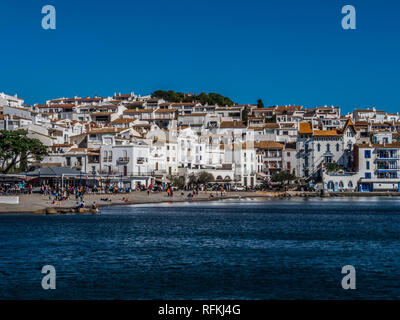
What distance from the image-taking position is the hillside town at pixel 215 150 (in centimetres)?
9950

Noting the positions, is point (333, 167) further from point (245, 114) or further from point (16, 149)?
point (16, 149)

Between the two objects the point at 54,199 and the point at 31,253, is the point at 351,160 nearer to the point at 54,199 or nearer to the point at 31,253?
the point at 54,199

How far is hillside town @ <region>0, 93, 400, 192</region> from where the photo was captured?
99.5 meters

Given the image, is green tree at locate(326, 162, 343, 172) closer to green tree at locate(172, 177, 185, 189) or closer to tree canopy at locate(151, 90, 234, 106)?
green tree at locate(172, 177, 185, 189)

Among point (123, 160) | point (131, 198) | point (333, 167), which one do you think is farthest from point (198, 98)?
point (131, 198)

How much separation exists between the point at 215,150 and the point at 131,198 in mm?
39200

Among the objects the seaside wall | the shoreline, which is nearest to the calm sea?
the shoreline

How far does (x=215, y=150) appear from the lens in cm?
11725

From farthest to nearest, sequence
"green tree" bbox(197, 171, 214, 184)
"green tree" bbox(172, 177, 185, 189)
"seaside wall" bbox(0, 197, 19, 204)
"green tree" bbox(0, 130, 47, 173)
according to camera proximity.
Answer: "green tree" bbox(197, 171, 214, 184) → "green tree" bbox(172, 177, 185, 189) → "green tree" bbox(0, 130, 47, 173) → "seaside wall" bbox(0, 197, 19, 204)

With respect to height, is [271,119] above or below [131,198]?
above

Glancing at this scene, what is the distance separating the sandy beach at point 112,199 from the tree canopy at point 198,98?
71.9 metres

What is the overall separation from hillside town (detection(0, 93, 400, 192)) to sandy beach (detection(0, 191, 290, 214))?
691 centimetres

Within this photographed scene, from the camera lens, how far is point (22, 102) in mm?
150875
